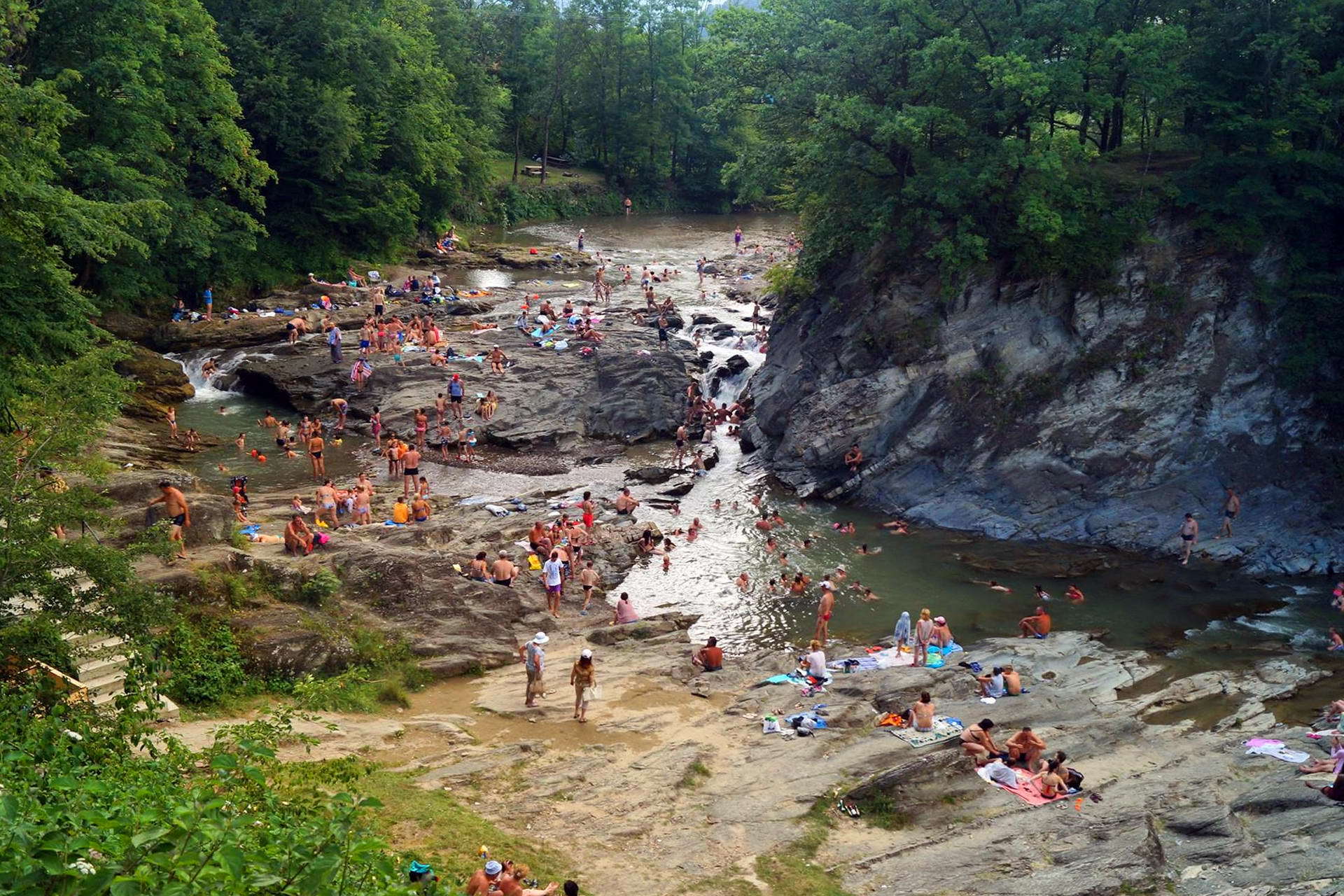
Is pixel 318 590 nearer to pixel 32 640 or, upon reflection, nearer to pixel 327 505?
pixel 327 505

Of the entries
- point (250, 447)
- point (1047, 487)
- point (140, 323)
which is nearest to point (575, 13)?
point (140, 323)

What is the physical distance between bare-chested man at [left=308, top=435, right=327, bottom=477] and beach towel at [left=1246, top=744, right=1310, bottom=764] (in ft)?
69.6

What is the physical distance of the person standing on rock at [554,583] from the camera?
2089cm

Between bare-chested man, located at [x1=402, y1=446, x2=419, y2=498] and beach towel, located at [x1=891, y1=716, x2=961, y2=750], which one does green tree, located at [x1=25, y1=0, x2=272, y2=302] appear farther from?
beach towel, located at [x1=891, y1=716, x2=961, y2=750]

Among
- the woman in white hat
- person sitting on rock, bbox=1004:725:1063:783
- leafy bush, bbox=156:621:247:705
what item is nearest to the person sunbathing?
person sitting on rock, bbox=1004:725:1063:783

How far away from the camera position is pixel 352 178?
43.7 m

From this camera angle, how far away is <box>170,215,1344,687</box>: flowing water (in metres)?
21.5

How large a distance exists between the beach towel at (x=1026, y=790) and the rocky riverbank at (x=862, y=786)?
160 millimetres

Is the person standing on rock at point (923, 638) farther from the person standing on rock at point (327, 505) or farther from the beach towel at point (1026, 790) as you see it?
the person standing on rock at point (327, 505)

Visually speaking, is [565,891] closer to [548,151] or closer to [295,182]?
[295,182]

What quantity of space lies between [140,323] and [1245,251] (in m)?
32.8

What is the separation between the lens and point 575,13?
224 feet

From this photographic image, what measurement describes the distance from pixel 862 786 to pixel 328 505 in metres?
14.2

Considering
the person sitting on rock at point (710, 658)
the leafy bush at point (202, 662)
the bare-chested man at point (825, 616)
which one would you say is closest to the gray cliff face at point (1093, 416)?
the bare-chested man at point (825, 616)
